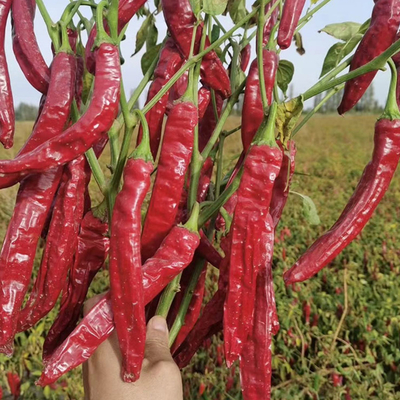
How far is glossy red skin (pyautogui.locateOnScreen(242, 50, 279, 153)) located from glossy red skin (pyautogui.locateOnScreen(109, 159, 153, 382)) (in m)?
0.25

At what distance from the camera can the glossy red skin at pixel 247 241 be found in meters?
0.94

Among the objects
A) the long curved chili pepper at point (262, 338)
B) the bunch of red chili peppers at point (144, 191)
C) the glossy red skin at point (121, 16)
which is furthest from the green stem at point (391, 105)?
the glossy red skin at point (121, 16)

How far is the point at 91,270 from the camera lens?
1144 millimetres

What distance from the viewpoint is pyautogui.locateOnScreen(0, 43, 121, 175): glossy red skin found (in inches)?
34.2

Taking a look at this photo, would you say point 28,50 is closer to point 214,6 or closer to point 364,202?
point 214,6

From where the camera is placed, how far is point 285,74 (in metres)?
1.28

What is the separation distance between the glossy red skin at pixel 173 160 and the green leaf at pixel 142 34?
380 mm

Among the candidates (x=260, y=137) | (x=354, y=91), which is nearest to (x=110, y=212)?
(x=260, y=137)

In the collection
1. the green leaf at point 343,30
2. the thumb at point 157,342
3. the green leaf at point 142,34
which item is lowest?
the thumb at point 157,342

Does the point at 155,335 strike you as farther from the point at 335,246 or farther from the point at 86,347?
the point at 335,246

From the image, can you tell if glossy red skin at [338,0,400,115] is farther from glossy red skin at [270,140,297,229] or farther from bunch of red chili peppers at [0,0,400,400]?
glossy red skin at [270,140,297,229]

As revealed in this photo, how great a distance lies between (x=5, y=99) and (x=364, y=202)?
2.40 feet

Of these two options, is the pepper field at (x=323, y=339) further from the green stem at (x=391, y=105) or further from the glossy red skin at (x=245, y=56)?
the green stem at (x=391, y=105)

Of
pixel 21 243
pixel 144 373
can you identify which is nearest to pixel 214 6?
pixel 21 243
